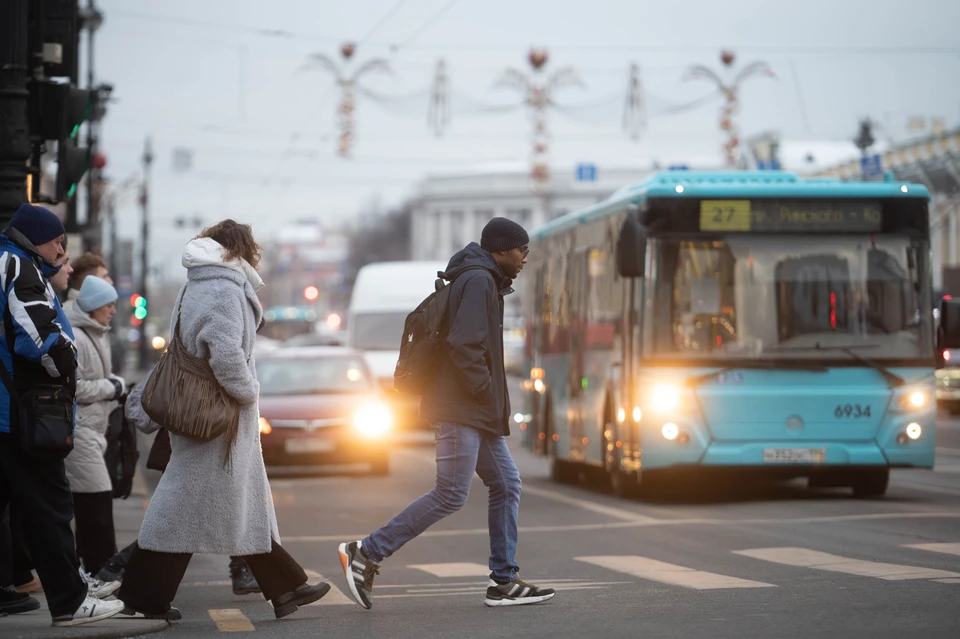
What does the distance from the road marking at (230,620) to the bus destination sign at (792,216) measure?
317 inches

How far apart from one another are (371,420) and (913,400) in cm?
699

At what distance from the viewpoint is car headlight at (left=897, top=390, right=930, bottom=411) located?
1583 centimetres

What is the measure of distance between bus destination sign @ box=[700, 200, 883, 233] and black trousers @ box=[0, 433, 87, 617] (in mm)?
9063

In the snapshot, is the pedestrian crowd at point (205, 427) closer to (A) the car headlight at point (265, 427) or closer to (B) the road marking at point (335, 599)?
(B) the road marking at point (335, 599)

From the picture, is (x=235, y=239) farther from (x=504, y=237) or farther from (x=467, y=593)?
(x=467, y=593)

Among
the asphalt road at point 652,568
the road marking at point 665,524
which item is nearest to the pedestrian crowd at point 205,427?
the asphalt road at point 652,568

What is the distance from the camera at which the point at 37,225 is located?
7.80m

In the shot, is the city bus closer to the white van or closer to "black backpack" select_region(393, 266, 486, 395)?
"black backpack" select_region(393, 266, 486, 395)

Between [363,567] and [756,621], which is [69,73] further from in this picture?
[756,621]

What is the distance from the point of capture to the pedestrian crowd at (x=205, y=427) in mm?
7551

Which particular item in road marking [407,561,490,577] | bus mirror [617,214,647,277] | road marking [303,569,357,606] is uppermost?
bus mirror [617,214,647,277]

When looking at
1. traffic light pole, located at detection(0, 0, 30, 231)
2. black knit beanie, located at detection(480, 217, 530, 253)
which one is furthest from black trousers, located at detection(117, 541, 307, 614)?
traffic light pole, located at detection(0, 0, 30, 231)

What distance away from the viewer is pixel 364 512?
16.2m

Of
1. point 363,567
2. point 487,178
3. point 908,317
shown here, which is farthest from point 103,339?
point 487,178
